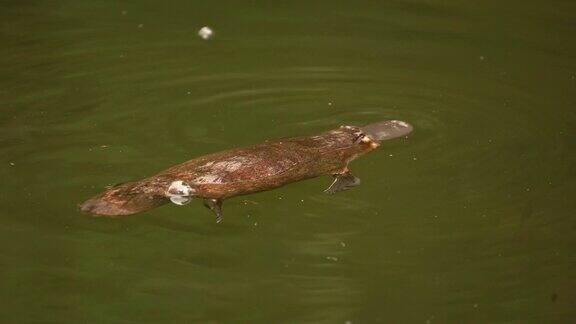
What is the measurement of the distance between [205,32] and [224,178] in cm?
266

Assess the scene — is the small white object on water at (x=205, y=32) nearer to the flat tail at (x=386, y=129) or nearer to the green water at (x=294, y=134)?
the green water at (x=294, y=134)

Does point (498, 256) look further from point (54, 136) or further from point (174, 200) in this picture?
point (54, 136)

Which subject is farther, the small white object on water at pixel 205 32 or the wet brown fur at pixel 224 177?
the small white object on water at pixel 205 32

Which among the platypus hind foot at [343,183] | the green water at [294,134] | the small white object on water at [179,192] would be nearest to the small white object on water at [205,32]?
the green water at [294,134]

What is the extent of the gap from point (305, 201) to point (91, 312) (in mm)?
1150

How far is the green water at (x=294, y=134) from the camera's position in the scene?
143 inches

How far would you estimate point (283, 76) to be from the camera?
5.43m

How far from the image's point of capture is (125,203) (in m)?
3.69

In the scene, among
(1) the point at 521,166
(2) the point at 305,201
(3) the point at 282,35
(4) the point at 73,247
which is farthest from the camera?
(3) the point at 282,35

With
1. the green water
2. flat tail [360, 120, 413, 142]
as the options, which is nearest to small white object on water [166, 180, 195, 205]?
the green water

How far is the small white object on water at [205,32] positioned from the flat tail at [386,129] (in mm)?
1873

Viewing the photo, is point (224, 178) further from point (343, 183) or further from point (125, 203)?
point (343, 183)

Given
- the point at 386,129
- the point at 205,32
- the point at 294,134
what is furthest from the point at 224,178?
the point at 205,32

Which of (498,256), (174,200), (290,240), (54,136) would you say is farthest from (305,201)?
(54,136)
